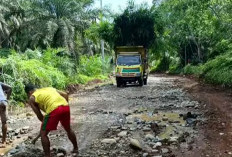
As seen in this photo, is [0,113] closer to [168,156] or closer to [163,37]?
[168,156]

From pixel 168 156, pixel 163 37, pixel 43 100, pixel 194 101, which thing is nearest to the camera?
pixel 43 100

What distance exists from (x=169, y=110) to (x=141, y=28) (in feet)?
66.7

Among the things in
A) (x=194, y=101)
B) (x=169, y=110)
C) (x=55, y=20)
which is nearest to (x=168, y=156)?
(x=169, y=110)

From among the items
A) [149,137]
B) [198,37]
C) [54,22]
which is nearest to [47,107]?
[149,137]

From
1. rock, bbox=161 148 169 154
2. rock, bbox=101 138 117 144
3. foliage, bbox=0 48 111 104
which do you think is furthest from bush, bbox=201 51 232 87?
rock, bbox=161 148 169 154

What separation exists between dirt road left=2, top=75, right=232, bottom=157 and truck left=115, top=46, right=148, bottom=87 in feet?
28.3

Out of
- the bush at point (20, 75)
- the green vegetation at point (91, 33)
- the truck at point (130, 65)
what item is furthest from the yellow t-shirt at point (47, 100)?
the truck at point (130, 65)

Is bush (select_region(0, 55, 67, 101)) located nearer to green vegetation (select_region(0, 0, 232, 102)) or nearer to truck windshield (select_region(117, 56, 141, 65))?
green vegetation (select_region(0, 0, 232, 102))

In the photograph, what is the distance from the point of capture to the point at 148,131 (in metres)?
8.96

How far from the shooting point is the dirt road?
23.7 ft

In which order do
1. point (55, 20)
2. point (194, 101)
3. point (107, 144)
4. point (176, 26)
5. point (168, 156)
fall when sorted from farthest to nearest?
point (176, 26) < point (55, 20) < point (194, 101) < point (107, 144) < point (168, 156)

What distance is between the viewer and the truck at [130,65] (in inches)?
900

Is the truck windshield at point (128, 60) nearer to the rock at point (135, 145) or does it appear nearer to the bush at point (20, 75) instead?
the bush at point (20, 75)

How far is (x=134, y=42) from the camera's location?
33062mm
